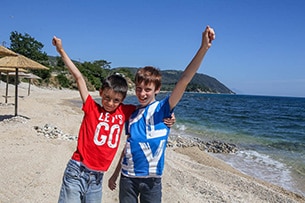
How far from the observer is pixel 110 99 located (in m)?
2.33

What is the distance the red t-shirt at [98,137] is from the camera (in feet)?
7.40

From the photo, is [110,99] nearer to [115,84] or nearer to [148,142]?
[115,84]

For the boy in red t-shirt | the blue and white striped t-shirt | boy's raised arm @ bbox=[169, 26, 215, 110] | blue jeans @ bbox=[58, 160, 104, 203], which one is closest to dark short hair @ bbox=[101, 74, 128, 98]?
the boy in red t-shirt

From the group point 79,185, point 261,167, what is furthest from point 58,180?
point 261,167

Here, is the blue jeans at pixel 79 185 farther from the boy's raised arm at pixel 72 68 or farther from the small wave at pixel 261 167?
the small wave at pixel 261 167

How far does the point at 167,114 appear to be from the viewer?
88.0 inches

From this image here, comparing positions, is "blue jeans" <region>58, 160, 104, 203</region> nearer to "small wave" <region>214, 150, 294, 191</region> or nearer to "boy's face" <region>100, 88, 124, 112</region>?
"boy's face" <region>100, 88, 124, 112</region>

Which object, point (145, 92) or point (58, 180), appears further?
point (58, 180)

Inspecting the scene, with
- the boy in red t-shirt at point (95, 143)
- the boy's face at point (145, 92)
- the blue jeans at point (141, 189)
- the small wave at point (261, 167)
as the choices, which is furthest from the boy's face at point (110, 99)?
the small wave at point (261, 167)

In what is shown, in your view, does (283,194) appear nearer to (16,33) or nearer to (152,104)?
(152,104)

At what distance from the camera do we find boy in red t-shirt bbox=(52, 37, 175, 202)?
87.6 inches

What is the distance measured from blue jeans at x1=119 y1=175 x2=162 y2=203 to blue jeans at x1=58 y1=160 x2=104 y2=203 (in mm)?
233

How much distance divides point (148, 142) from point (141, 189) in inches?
15.5

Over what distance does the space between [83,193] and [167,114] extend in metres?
0.91
